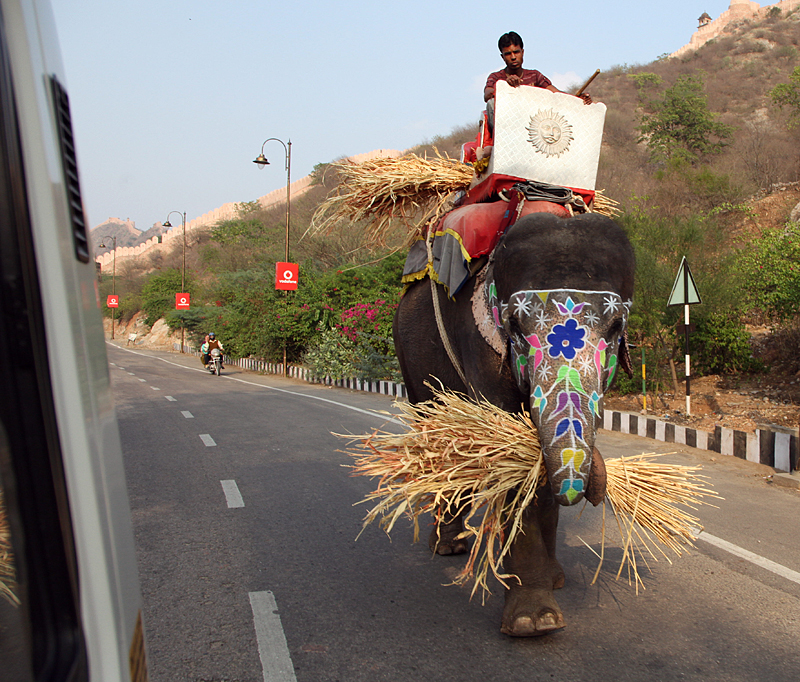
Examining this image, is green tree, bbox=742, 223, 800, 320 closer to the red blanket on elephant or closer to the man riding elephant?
the man riding elephant

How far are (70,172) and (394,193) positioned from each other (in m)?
4.04

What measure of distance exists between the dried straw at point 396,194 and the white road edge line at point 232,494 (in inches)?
96.6

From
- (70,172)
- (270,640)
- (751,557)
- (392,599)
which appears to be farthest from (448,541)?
(70,172)

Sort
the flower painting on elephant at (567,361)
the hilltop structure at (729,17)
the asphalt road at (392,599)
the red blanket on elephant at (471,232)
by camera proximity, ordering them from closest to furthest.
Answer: the flower painting on elephant at (567,361) < the asphalt road at (392,599) < the red blanket on elephant at (471,232) < the hilltop structure at (729,17)

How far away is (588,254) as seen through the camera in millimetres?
3143

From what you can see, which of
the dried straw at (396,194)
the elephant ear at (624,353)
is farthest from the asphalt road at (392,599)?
the dried straw at (396,194)

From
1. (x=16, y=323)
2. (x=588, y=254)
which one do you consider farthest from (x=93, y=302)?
(x=588, y=254)

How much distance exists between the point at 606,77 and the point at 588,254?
8066 cm

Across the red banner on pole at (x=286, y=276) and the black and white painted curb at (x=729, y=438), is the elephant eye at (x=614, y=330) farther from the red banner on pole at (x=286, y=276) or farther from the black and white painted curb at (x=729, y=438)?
the red banner on pole at (x=286, y=276)

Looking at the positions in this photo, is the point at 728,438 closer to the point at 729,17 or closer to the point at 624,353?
the point at 624,353

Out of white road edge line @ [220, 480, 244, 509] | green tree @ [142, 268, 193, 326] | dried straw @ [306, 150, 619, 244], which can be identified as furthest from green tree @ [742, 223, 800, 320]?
green tree @ [142, 268, 193, 326]

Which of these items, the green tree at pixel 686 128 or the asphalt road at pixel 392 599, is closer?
the asphalt road at pixel 392 599

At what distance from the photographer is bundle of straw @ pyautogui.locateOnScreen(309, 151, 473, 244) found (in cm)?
502

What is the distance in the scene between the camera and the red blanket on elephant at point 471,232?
377 cm
